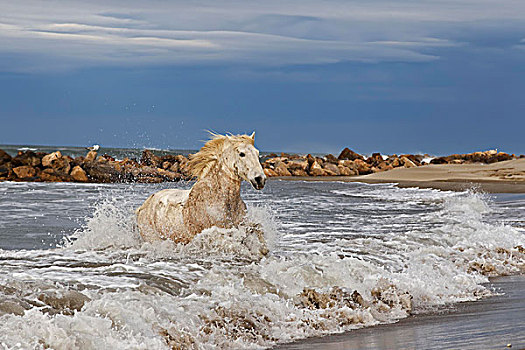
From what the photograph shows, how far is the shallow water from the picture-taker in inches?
195

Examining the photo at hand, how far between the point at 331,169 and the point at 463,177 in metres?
7.98

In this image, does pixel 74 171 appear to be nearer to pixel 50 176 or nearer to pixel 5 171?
pixel 50 176

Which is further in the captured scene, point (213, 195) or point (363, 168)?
point (363, 168)

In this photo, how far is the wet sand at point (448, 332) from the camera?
509 cm

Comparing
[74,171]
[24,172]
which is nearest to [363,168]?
[74,171]

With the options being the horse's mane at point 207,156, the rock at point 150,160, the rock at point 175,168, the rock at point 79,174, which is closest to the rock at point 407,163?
the rock at point 150,160

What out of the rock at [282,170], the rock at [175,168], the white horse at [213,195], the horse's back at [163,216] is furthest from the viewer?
the rock at [282,170]

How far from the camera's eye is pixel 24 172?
947 inches

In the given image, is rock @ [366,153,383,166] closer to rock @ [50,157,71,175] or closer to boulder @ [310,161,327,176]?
boulder @ [310,161,327,176]

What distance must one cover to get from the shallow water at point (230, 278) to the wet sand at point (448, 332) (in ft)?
0.76

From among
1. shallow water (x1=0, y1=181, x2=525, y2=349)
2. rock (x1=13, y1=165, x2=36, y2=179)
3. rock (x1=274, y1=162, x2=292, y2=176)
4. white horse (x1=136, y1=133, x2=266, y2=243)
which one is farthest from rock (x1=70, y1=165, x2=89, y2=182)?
white horse (x1=136, y1=133, x2=266, y2=243)

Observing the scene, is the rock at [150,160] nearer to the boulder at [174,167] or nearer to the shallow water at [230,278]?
the boulder at [174,167]

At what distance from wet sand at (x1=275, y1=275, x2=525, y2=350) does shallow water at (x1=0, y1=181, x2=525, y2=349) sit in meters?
0.23

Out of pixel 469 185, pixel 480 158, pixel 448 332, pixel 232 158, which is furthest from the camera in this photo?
pixel 480 158
